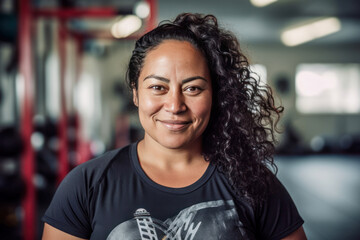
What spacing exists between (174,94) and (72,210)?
14.3 inches

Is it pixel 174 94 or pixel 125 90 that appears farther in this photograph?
pixel 125 90

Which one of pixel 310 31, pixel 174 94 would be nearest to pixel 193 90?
pixel 174 94

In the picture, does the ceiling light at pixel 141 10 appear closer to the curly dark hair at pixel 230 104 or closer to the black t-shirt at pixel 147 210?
the curly dark hair at pixel 230 104

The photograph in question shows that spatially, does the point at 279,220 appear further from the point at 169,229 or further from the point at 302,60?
the point at 302,60

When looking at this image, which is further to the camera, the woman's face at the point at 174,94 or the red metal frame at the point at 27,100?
the red metal frame at the point at 27,100

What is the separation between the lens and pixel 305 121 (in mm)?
7859

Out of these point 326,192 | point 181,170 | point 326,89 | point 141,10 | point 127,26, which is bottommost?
point 326,192

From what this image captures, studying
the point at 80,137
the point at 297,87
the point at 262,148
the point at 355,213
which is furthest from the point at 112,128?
the point at 262,148

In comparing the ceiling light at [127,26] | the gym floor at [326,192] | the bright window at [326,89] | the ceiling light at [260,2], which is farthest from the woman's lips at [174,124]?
the bright window at [326,89]

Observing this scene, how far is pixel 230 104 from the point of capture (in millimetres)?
995

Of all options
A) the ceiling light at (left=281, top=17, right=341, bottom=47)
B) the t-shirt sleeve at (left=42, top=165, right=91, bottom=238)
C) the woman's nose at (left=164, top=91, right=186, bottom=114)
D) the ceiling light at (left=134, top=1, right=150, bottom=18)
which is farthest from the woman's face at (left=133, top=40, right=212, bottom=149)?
the ceiling light at (left=281, top=17, right=341, bottom=47)

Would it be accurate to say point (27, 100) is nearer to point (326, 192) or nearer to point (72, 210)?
point (72, 210)

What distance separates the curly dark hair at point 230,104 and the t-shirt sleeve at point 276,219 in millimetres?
33

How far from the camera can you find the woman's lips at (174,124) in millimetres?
847
